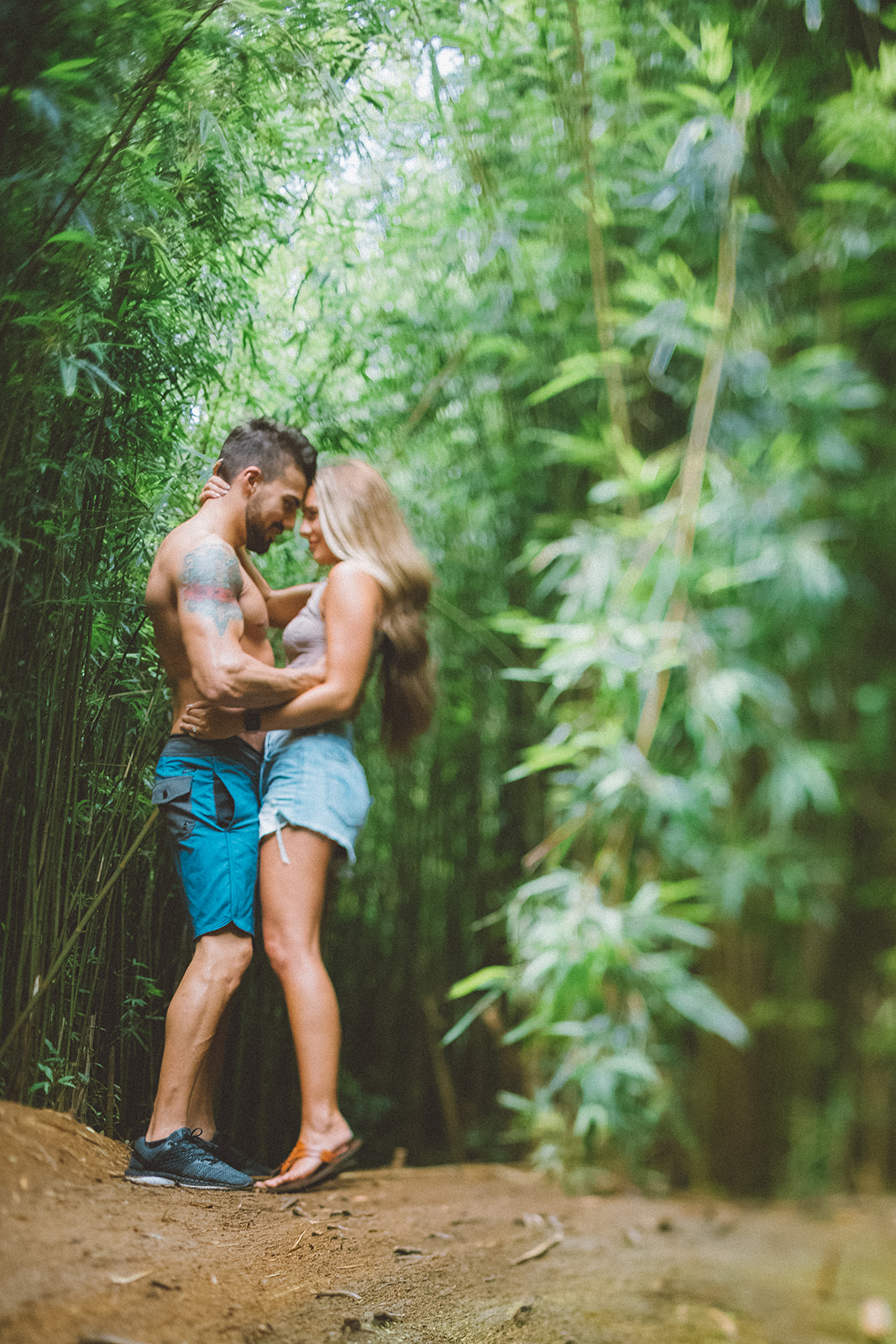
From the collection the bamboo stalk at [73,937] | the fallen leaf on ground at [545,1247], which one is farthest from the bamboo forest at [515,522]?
the fallen leaf on ground at [545,1247]

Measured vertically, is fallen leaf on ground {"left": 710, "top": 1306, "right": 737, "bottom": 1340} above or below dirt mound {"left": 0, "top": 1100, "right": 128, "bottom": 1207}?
below

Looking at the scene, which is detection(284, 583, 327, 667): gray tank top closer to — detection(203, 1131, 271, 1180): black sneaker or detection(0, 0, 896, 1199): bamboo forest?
detection(0, 0, 896, 1199): bamboo forest

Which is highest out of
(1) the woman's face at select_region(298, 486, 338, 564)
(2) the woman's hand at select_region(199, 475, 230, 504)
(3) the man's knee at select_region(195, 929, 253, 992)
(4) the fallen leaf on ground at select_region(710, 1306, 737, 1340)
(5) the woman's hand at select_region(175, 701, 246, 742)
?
(1) the woman's face at select_region(298, 486, 338, 564)

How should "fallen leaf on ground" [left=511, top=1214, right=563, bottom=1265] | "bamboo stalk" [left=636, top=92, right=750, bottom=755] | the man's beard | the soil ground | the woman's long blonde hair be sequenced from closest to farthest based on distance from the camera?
the soil ground → the man's beard → the woman's long blonde hair → "fallen leaf on ground" [left=511, top=1214, right=563, bottom=1265] → "bamboo stalk" [left=636, top=92, right=750, bottom=755]

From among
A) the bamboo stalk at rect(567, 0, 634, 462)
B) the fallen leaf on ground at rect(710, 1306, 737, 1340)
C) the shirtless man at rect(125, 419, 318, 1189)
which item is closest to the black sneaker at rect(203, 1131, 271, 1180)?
the shirtless man at rect(125, 419, 318, 1189)

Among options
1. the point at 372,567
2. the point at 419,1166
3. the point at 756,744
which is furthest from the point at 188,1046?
the point at 756,744

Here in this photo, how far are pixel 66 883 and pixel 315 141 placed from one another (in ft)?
1.27

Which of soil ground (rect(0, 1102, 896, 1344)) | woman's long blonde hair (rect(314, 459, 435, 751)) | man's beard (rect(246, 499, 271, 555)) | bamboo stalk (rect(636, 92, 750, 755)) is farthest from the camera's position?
bamboo stalk (rect(636, 92, 750, 755))

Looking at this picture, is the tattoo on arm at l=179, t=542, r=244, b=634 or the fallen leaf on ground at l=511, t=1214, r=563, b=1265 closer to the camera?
the tattoo on arm at l=179, t=542, r=244, b=634

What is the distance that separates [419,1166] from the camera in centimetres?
91

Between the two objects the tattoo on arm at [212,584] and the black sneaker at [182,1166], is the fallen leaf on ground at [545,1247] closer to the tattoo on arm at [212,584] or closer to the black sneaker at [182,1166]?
the black sneaker at [182,1166]

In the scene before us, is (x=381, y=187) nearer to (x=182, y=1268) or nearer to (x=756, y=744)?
(x=182, y=1268)

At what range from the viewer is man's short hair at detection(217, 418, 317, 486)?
17.1 inches

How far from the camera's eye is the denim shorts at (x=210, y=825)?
0.40 meters
